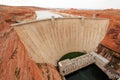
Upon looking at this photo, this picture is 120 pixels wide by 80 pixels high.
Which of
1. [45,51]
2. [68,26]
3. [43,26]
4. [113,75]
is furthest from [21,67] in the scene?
[68,26]

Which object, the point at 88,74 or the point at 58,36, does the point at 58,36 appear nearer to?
the point at 58,36

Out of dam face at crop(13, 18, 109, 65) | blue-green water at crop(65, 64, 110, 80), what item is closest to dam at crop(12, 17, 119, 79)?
dam face at crop(13, 18, 109, 65)

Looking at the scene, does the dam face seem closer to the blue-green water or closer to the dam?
the dam

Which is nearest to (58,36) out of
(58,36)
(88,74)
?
(58,36)

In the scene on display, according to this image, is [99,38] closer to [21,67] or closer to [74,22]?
[74,22]

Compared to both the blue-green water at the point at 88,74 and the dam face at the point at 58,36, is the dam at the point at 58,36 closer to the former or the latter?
the dam face at the point at 58,36

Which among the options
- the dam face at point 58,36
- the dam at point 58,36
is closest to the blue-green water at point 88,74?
the dam at point 58,36
